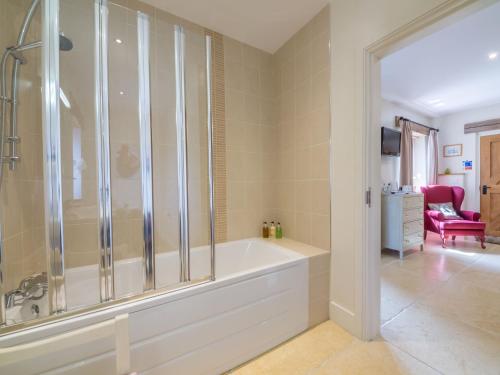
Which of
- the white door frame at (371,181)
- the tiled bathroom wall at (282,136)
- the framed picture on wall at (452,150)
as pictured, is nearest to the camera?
the white door frame at (371,181)

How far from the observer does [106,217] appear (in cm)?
110

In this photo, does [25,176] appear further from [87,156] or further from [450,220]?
[450,220]

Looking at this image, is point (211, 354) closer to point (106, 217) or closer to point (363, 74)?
point (106, 217)

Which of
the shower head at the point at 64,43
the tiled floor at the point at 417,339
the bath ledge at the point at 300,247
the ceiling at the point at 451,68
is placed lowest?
the tiled floor at the point at 417,339

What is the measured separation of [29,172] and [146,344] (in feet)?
3.68

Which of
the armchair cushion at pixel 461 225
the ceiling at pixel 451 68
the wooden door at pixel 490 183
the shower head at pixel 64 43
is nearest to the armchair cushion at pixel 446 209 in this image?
the armchair cushion at pixel 461 225

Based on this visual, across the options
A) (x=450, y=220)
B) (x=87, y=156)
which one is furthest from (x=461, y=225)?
(x=87, y=156)

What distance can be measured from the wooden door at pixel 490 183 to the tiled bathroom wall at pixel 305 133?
4.48 meters

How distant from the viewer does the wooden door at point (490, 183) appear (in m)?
3.90

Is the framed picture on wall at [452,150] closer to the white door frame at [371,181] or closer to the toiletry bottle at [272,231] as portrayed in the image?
the white door frame at [371,181]

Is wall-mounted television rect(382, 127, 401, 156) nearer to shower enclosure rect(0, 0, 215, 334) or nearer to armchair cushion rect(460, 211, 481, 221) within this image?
armchair cushion rect(460, 211, 481, 221)

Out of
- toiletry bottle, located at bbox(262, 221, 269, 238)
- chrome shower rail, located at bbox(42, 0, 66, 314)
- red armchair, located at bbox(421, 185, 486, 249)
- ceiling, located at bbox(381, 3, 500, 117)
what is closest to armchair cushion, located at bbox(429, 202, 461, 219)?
red armchair, located at bbox(421, 185, 486, 249)

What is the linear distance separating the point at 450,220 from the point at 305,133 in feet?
11.2

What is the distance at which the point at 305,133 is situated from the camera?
194 centimetres
